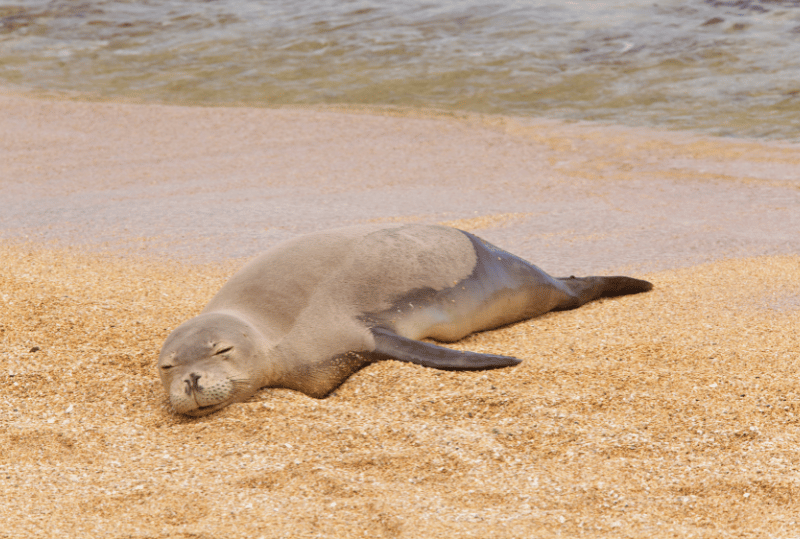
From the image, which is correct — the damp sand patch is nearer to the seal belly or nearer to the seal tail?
the seal belly

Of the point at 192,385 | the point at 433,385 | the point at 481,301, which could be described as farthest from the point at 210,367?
the point at 481,301

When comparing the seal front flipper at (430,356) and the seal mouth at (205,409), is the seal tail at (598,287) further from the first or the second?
the seal mouth at (205,409)

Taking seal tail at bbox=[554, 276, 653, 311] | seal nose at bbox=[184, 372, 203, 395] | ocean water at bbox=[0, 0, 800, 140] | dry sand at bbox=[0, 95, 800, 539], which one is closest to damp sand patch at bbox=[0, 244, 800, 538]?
dry sand at bbox=[0, 95, 800, 539]

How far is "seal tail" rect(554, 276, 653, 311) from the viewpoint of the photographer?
4.58 meters

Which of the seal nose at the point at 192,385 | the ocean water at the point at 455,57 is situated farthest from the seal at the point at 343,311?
the ocean water at the point at 455,57

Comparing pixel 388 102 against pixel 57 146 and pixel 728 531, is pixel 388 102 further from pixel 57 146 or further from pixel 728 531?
pixel 728 531

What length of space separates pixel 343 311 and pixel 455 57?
10099mm

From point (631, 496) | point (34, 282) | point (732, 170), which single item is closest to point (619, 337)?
point (631, 496)

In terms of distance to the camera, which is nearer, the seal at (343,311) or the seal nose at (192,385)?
the seal nose at (192,385)

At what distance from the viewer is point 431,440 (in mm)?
3004

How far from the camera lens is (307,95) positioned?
38.2 ft

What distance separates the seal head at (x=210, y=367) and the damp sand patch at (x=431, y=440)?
76mm

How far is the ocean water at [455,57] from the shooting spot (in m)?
10.6

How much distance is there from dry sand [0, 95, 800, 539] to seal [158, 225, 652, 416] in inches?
3.6
